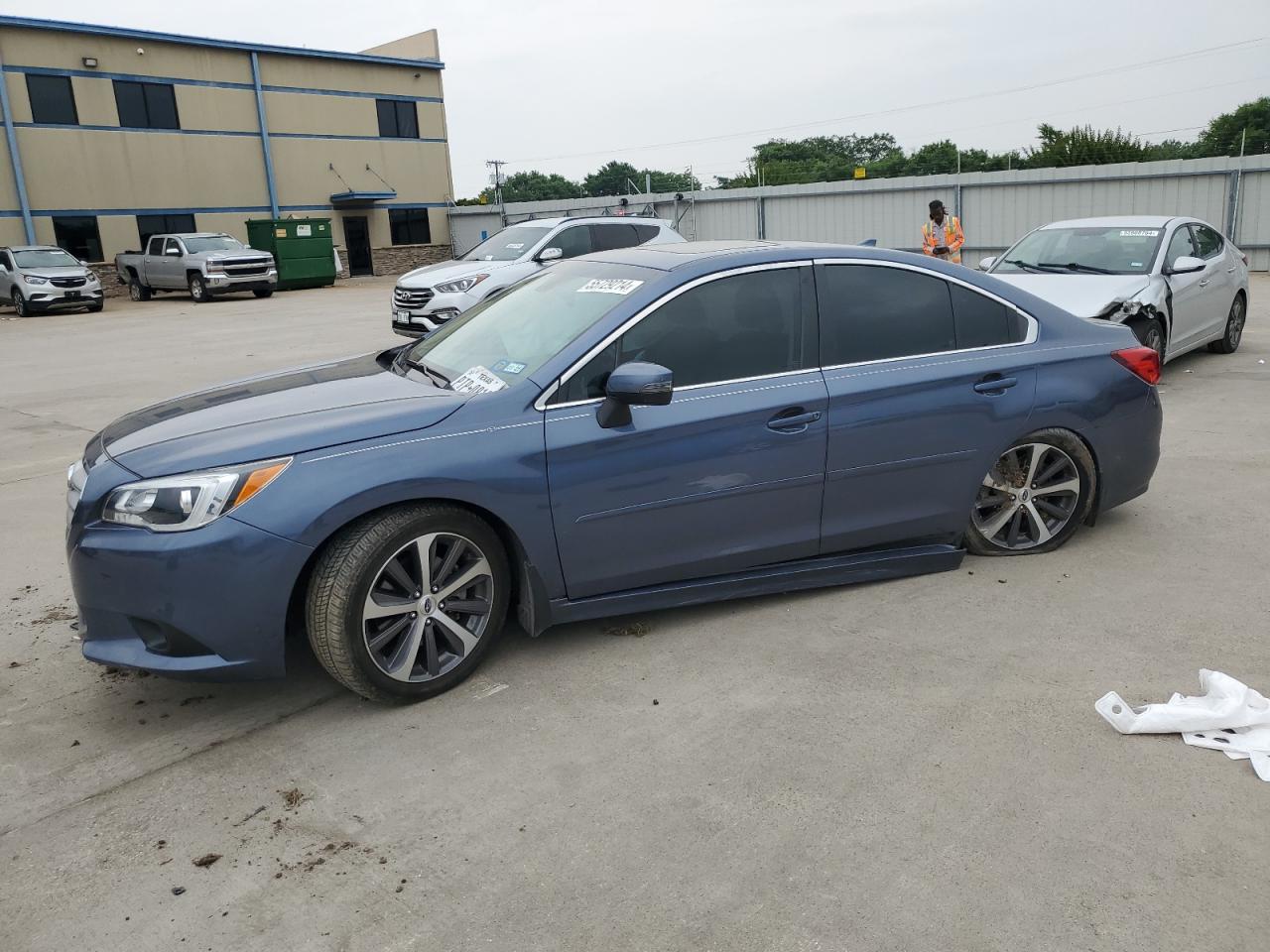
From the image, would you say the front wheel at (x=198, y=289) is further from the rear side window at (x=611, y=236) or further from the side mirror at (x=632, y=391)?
the side mirror at (x=632, y=391)

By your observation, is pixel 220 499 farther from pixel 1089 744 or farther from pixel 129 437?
pixel 1089 744

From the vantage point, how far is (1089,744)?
3.32 meters

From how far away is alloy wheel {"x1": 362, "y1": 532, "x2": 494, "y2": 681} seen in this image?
3.58 m

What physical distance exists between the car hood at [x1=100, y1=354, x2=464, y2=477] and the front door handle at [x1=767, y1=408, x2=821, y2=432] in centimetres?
128

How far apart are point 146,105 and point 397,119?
373 inches

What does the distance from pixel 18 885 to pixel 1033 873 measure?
2.74m

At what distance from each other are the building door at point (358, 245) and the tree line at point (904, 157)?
23.5ft

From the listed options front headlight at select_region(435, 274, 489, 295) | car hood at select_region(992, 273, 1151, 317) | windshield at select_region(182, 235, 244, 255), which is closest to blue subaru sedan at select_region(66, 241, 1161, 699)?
car hood at select_region(992, 273, 1151, 317)

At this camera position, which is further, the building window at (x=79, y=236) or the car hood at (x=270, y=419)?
the building window at (x=79, y=236)

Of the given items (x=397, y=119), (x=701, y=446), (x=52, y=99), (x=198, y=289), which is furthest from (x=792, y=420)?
(x=397, y=119)

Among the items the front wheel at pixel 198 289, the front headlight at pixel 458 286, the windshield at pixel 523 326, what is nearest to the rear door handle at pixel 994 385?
the windshield at pixel 523 326

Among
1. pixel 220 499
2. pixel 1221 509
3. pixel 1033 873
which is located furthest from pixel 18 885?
pixel 1221 509

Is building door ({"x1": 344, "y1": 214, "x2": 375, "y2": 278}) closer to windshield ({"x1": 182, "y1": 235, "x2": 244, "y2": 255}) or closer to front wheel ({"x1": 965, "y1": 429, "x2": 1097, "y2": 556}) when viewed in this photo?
windshield ({"x1": 182, "y1": 235, "x2": 244, "y2": 255})

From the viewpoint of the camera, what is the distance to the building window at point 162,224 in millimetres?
33125
